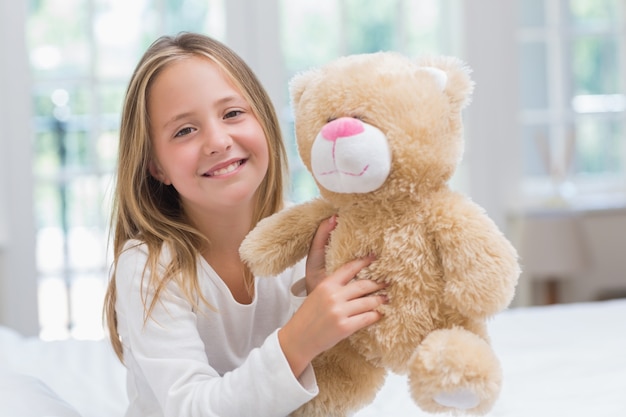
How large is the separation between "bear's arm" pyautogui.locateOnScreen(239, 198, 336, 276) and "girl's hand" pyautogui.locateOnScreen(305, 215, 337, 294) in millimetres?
13

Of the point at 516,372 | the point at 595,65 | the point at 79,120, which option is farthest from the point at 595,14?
the point at 516,372

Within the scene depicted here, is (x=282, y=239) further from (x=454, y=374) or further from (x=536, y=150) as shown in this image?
(x=536, y=150)

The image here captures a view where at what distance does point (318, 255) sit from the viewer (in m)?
0.99

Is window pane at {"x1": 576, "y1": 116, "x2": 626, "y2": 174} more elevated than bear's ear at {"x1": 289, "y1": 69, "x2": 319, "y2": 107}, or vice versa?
bear's ear at {"x1": 289, "y1": 69, "x2": 319, "y2": 107}

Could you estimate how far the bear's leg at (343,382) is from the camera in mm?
968

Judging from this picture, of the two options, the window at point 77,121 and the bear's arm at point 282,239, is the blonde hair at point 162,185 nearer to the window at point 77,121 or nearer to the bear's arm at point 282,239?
the bear's arm at point 282,239

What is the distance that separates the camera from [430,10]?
3.35 meters

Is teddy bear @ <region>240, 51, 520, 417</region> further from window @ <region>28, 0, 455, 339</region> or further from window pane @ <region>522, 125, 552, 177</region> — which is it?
window pane @ <region>522, 125, 552, 177</region>

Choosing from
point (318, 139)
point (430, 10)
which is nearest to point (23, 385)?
point (318, 139)

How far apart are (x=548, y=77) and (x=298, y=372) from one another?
2.85 meters

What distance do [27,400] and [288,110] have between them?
213 centimetres

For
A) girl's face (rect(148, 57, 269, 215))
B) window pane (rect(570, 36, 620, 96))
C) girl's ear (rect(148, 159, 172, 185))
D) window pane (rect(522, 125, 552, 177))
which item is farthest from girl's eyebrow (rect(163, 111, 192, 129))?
window pane (rect(570, 36, 620, 96))

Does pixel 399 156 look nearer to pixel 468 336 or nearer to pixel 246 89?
pixel 468 336

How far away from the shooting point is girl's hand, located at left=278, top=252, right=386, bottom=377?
0.90 meters
